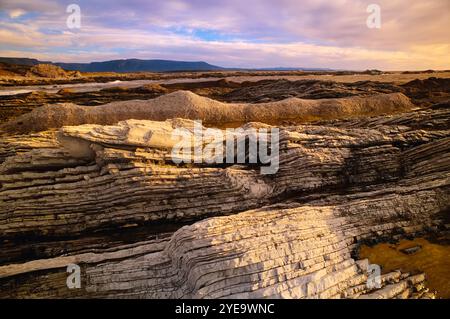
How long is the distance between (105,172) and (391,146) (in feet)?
50.6

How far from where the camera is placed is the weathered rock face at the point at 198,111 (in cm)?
3847

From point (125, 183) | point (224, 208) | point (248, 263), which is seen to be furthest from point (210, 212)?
point (248, 263)

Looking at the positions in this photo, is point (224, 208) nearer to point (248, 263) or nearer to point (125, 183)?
point (125, 183)

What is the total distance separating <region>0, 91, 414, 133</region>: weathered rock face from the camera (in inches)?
1515

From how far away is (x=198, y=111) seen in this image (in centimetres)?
4097

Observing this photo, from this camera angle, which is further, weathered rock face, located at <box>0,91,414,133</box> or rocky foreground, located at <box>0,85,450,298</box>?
weathered rock face, located at <box>0,91,414,133</box>

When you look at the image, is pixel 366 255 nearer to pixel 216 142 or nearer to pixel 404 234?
pixel 404 234

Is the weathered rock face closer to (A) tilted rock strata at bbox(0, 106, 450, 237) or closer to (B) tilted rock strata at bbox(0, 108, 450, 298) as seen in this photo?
(B) tilted rock strata at bbox(0, 108, 450, 298)

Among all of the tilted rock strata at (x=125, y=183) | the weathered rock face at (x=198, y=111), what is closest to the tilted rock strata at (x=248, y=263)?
the tilted rock strata at (x=125, y=183)

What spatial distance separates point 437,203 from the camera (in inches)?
723

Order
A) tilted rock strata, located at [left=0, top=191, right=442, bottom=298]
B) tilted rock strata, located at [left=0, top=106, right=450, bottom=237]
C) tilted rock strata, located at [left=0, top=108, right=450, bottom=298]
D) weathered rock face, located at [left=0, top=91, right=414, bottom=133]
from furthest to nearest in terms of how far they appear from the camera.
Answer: weathered rock face, located at [left=0, top=91, right=414, bottom=133] < tilted rock strata, located at [left=0, top=106, right=450, bottom=237] < tilted rock strata, located at [left=0, top=108, right=450, bottom=298] < tilted rock strata, located at [left=0, top=191, right=442, bottom=298]

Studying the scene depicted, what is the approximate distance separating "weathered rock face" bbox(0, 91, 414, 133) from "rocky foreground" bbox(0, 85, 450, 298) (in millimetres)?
18640

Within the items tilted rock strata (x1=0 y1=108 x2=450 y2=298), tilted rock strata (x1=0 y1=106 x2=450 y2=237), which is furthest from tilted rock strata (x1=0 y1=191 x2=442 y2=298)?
tilted rock strata (x1=0 y1=106 x2=450 y2=237)

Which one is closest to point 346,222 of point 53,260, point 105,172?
point 105,172
